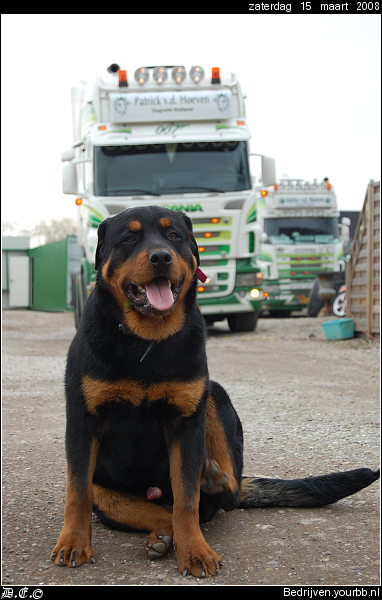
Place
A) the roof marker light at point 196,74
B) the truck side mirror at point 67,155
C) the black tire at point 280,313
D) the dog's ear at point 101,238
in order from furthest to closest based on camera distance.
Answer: the black tire at point 280,313
the truck side mirror at point 67,155
the roof marker light at point 196,74
the dog's ear at point 101,238

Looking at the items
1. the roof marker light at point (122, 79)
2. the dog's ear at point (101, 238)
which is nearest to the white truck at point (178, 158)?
the roof marker light at point (122, 79)

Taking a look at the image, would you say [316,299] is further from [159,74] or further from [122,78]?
[122,78]

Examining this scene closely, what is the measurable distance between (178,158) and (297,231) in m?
8.47

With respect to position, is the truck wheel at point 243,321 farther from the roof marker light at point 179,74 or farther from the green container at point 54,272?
the green container at point 54,272

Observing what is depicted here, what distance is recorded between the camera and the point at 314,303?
60.7 feet

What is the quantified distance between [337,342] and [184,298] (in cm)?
971

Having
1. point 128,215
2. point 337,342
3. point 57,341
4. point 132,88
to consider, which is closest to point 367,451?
point 128,215

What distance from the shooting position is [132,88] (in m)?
11.9

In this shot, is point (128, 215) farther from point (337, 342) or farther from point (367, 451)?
point (337, 342)

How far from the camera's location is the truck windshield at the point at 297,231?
1942cm

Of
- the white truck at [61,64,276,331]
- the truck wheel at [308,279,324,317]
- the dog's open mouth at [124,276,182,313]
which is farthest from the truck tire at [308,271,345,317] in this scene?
the dog's open mouth at [124,276,182,313]

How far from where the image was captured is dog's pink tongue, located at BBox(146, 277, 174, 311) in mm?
2931

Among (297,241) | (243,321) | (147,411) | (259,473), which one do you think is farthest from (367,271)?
(147,411)

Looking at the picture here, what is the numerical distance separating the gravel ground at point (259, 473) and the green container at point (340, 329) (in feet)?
9.32
